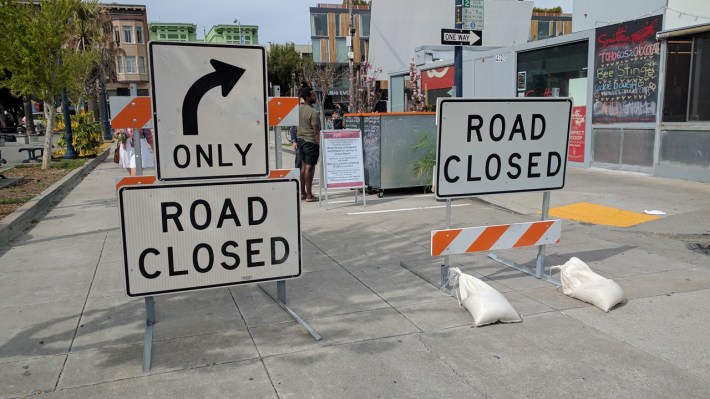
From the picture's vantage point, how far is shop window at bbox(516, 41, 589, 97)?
525 inches

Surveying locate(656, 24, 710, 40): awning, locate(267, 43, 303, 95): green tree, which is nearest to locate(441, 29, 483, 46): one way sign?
locate(656, 24, 710, 40): awning

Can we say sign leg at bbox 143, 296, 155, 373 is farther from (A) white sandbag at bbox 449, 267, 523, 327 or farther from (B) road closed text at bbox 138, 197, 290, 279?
(A) white sandbag at bbox 449, 267, 523, 327

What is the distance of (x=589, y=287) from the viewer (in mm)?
4664

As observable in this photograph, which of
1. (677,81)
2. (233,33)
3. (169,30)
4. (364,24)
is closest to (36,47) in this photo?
(677,81)

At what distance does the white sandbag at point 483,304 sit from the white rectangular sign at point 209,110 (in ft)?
6.19

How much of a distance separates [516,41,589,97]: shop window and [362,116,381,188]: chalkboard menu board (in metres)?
6.02

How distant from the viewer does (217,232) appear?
381cm

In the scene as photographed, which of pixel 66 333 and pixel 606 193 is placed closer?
pixel 66 333

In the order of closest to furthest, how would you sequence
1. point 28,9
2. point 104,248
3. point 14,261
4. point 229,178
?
point 229,178, point 14,261, point 104,248, point 28,9

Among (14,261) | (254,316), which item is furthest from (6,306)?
(254,316)

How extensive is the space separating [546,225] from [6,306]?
16.1 feet

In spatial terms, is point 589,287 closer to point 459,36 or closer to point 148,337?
point 148,337

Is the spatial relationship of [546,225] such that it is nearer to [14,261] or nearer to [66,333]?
[66,333]

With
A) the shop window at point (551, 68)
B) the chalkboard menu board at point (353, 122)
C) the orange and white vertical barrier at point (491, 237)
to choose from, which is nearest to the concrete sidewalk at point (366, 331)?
the orange and white vertical barrier at point (491, 237)
